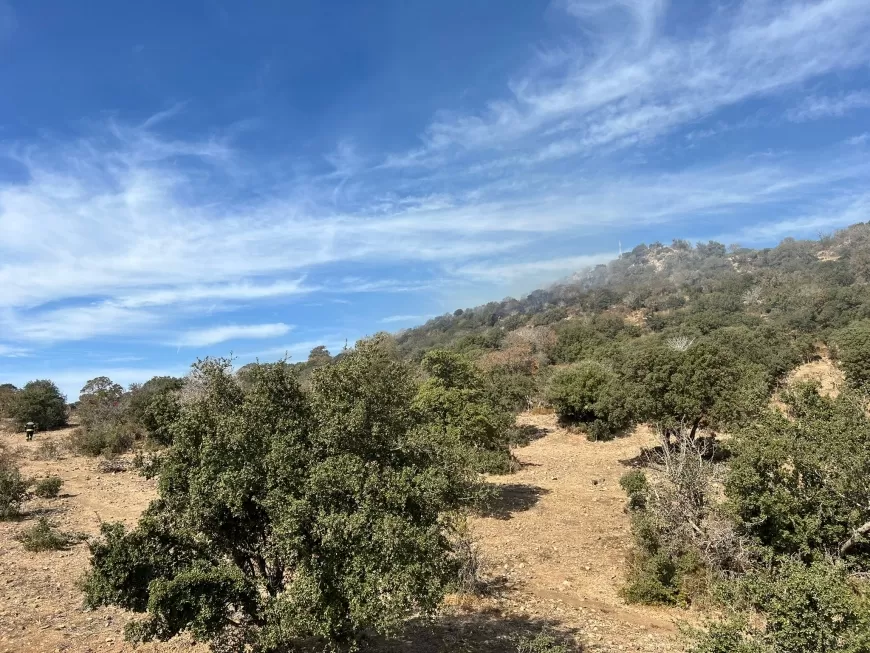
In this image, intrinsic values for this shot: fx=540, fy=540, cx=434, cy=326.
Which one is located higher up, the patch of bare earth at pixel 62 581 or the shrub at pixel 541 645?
the patch of bare earth at pixel 62 581

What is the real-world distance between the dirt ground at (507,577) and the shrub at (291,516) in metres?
1.59

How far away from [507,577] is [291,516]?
878 cm

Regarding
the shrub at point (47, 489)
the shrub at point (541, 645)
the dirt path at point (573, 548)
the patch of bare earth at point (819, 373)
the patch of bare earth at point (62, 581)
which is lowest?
the dirt path at point (573, 548)

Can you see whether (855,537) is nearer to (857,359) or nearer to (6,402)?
(857,359)

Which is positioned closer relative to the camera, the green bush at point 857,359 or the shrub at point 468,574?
the shrub at point 468,574

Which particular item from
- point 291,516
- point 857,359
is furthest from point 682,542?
point 857,359

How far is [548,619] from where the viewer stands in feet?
37.2

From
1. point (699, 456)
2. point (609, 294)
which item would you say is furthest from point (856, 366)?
point (609, 294)

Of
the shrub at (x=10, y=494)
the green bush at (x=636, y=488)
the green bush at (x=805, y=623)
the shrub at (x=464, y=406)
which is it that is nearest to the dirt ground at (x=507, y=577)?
the shrub at (x=10, y=494)

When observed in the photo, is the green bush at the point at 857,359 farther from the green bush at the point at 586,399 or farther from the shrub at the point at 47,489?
the shrub at the point at 47,489

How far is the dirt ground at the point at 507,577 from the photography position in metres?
10.1

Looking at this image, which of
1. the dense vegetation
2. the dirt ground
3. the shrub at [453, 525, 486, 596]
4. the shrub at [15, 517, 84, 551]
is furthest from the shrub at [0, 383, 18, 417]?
the shrub at [453, 525, 486, 596]

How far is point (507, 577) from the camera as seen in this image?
13734 mm

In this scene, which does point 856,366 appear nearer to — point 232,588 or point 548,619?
point 548,619
